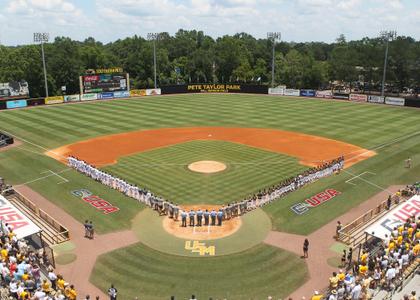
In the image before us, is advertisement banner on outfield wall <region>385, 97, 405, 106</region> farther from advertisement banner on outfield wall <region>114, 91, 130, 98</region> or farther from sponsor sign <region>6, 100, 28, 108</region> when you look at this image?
sponsor sign <region>6, 100, 28, 108</region>

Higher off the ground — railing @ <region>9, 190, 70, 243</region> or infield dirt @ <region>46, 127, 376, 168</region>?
infield dirt @ <region>46, 127, 376, 168</region>

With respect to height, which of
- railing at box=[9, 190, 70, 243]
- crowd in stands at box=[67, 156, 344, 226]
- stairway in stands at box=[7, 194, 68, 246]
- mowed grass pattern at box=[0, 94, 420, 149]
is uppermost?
mowed grass pattern at box=[0, 94, 420, 149]

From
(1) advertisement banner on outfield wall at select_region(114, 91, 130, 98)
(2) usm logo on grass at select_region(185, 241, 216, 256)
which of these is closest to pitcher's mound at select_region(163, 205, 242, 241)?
(2) usm logo on grass at select_region(185, 241, 216, 256)

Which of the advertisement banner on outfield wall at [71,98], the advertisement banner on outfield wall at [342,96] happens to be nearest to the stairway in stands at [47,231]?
the advertisement banner on outfield wall at [71,98]

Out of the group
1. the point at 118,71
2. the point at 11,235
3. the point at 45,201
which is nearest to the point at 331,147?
the point at 45,201

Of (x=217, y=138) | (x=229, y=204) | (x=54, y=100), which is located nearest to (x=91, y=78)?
(x=54, y=100)

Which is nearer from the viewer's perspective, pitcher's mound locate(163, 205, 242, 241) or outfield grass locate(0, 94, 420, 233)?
pitcher's mound locate(163, 205, 242, 241)

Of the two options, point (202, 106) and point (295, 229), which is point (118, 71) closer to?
point (202, 106)

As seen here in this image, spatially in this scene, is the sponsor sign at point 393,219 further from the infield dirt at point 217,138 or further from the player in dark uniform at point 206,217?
the infield dirt at point 217,138
